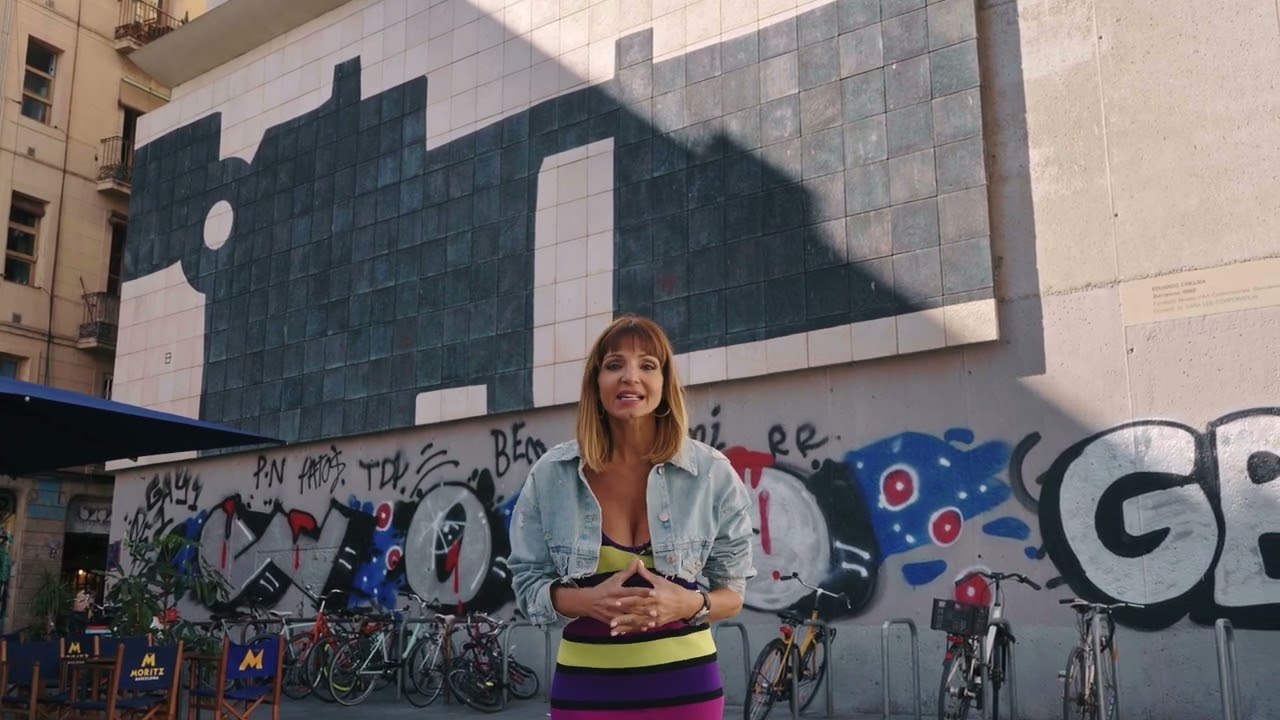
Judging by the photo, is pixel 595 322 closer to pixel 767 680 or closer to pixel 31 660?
pixel 767 680

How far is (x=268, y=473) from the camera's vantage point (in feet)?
60.2

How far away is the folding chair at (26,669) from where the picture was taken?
8.03 meters

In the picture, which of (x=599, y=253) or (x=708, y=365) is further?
(x=599, y=253)

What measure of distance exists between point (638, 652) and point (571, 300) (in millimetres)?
12068

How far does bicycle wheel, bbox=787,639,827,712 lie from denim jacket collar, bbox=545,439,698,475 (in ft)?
25.4

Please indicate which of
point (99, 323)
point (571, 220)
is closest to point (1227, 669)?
point (571, 220)

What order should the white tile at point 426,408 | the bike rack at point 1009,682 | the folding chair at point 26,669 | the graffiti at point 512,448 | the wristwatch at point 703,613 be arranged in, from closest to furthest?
the wristwatch at point 703,613
the folding chair at point 26,669
the bike rack at point 1009,682
the graffiti at point 512,448
the white tile at point 426,408

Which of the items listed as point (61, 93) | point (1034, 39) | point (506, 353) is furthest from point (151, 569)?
point (61, 93)

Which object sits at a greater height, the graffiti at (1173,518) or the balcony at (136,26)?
the balcony at (136,26)

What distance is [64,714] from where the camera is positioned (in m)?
8.12

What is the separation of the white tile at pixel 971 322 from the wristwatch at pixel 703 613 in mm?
9090

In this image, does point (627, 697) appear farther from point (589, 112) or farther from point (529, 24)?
point (529, 24)

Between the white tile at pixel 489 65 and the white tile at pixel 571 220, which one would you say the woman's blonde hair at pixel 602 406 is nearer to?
the white tile at pixel 571 220

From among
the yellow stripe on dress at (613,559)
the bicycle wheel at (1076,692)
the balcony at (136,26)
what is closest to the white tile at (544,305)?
the bicycle wheel at (1076,692)
